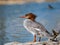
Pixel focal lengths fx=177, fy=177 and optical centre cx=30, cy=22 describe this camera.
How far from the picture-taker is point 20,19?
1896 mm

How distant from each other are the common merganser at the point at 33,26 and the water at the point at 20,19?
34 millimetres

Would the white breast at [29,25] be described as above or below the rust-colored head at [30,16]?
below

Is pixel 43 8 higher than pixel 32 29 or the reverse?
higher

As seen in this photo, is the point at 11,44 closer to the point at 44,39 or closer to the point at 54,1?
the point at 44,39

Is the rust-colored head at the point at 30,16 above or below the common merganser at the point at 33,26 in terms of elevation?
above

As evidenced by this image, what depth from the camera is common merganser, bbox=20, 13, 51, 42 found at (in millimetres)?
1860

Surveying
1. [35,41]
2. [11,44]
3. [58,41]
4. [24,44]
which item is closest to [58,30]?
[58,41]

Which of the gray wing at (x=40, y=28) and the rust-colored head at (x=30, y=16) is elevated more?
the rust-colored head at (x=30, y=16)

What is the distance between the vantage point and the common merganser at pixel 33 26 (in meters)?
1.86

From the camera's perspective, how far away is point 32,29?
6.16 ft

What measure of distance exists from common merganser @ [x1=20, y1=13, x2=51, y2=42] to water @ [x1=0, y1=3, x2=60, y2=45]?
1.3 inches

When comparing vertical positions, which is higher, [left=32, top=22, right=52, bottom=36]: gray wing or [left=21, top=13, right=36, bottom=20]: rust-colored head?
[left=21, top=13, right=36, bottom=20]: rust-colored head

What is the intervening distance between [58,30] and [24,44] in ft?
1.27

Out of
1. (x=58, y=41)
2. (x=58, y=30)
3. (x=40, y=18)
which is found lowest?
(x=58, y=41)
